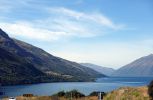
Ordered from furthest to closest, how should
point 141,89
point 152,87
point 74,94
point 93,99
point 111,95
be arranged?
point 74,94
point 93,99
point 111,95
point 141,89
point 152,87

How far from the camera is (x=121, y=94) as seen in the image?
5025cm

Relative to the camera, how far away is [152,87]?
42531mm

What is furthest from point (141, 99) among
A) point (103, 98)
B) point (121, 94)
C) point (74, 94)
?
point (74, 94)

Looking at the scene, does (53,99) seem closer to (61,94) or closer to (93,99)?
(93,99)

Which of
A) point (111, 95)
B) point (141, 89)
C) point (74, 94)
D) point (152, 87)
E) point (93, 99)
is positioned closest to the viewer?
point (152, 87)

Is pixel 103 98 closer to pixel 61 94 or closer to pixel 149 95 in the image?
pixel 149 95

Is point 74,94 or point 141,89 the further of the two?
point 74,94

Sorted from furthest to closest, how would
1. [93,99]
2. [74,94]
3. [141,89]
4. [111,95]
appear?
[74,94], [93,99], [111,95], [141,89]

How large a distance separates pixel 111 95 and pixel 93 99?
703 inches

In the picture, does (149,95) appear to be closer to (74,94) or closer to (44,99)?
(44,99)

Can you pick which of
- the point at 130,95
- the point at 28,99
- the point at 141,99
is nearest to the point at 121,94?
the point at 130,95

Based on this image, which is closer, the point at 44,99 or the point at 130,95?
the point at 130,95

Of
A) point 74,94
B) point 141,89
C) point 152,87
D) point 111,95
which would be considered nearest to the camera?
point 152,87

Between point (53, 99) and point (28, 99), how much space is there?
193 inches
